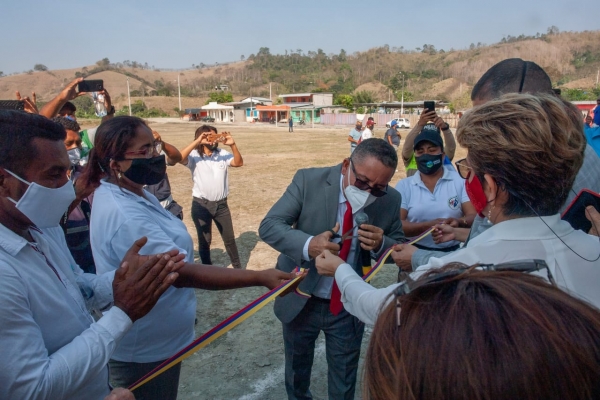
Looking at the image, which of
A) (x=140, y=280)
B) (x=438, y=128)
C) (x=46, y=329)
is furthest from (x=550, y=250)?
(x=438, y=128)

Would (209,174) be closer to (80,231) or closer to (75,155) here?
(75,155)

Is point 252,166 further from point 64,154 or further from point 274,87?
point 274,87

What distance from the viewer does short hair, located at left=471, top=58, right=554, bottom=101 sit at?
261cm

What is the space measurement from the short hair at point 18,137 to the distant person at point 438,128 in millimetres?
3656

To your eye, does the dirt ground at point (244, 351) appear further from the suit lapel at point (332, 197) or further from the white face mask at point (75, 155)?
the white face mask at point (75, 155)

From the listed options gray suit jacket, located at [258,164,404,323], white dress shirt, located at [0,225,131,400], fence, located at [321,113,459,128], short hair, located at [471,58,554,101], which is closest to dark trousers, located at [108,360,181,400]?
white dress shirt, located at [0,225,131,400]

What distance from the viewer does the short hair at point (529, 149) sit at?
1483 mm

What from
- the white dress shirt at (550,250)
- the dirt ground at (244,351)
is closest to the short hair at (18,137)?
the white dress shirt at (550,250)

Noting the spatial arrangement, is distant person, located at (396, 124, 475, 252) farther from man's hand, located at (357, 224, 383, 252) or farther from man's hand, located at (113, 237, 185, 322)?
man's hand, located at (113, 237, 185, 322)

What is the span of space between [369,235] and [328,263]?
56 cm

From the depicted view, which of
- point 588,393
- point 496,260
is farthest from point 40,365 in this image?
point 496,260

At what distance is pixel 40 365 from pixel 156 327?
945 mm

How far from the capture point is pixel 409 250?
2.56 m

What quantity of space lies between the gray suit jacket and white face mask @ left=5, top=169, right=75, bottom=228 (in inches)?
54.5
